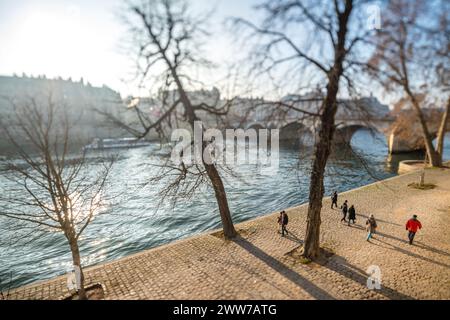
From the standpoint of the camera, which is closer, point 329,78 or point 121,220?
point 329,78

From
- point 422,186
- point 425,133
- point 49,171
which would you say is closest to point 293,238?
point 49,171

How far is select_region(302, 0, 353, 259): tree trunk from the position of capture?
25.1 ft

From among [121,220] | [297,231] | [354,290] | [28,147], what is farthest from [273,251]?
[28,147]

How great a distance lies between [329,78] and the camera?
767cm

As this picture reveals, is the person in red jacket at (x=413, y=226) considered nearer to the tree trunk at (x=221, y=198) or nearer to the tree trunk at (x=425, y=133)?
the tree trunk at (x=221, y=198)

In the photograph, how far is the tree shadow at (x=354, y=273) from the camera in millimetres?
7871

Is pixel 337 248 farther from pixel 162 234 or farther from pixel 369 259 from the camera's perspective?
Answer: pixel 162 234

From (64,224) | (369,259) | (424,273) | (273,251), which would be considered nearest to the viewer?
(64,224)

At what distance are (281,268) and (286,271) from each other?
0.82ft

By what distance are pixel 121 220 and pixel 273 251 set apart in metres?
12.4

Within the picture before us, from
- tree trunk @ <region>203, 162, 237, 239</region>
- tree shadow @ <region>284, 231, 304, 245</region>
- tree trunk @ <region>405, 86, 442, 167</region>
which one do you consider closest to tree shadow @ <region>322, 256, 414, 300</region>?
tree shadow @ <region>284, 231, 304, 245</region>

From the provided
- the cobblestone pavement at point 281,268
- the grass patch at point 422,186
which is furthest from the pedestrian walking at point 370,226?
the grass patch at point 422,186

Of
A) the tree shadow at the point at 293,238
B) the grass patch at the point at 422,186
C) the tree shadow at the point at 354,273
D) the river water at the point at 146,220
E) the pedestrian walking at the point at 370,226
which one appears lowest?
the river water at the point at 146,220

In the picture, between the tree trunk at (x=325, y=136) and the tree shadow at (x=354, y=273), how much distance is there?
2.23 ft
